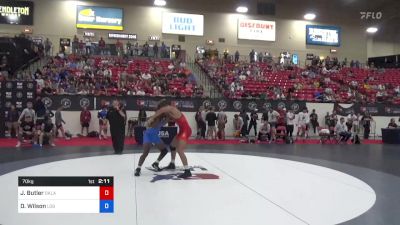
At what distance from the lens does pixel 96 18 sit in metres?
27.4

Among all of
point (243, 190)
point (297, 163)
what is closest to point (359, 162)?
point (297, 163)

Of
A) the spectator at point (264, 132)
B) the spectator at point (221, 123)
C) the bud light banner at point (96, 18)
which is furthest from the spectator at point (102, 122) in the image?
the bud light banner at point (96, 18)

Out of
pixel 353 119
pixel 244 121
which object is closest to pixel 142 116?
pixel 244 121

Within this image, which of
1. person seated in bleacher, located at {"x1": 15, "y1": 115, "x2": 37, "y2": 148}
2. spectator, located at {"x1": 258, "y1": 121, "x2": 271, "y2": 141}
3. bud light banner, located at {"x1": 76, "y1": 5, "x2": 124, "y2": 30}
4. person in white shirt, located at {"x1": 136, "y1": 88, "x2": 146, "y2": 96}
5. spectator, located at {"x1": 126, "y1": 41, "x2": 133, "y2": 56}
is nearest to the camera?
person seated in bleacher, located at {"x1": 15, "y1": 115, "x2": 37, "y2": 148}

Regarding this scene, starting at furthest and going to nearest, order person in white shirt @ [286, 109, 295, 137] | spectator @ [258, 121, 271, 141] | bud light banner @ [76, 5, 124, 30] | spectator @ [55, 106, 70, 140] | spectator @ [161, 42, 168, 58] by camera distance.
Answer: spectator @ [161, 42, 168, 58]
bud light banner @ [76, 5, 124, 30]
person in white shirt @ [286, 109, 295, 137]
spectator @ [258, 121, 271, 141]
spectator @ [55, 106, 70, 140]

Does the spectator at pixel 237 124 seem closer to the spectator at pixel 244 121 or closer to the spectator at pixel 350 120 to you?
the spectator at pixel 244 121

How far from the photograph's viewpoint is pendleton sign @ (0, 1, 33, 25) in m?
25.7

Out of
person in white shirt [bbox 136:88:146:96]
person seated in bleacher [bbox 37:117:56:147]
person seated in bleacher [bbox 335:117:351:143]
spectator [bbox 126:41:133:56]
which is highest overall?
spectator [bbox 126:41:133:56]

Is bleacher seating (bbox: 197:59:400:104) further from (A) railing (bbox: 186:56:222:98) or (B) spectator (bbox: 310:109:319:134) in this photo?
(B) spectator (bbox: 310:109:319:134)

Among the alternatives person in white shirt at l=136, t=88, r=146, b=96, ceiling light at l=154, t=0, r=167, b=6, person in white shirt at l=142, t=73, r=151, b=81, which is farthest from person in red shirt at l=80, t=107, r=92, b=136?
ceiling light at l=154, t=0, r=167, b=6

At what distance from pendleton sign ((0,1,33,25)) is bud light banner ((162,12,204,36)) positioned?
31.0 ft

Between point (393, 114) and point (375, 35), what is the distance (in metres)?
17.7
